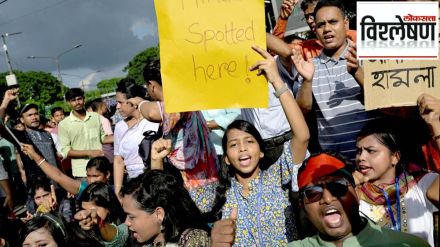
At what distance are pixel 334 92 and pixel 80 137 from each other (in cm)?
446

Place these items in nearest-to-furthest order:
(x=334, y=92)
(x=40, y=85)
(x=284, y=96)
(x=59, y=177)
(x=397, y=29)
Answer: (x=397, y=29) < (x=284, y=96) < (x=334, y=92) < (x=59, y=177) < (x=40, y=85)

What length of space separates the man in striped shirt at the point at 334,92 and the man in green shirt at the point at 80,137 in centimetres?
409

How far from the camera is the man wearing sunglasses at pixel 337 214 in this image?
2533 millimetres

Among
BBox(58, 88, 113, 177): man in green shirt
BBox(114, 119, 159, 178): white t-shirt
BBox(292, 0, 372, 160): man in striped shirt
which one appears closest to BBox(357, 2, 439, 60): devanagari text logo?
BBox(292, 0, 372, 160): man in striped shirt

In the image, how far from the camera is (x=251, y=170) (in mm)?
3158

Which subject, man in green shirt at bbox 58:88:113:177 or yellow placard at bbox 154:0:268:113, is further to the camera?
man in green shirt at bbox 58:88:113:177

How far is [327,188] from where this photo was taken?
2.61m

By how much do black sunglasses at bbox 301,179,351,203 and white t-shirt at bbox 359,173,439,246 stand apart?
377 mm

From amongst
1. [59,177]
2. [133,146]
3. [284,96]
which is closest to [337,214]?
[284,96]

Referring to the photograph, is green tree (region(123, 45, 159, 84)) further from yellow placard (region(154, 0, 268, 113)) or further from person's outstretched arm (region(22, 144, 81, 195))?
yellow placard (region(154, 0, 268, 113))

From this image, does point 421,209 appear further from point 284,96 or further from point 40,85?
point 40,85

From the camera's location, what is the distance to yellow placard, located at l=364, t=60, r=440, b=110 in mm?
2707

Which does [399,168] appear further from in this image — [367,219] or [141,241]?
[141,241]

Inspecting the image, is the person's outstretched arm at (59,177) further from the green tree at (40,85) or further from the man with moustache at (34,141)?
the green tree at (40,85)
